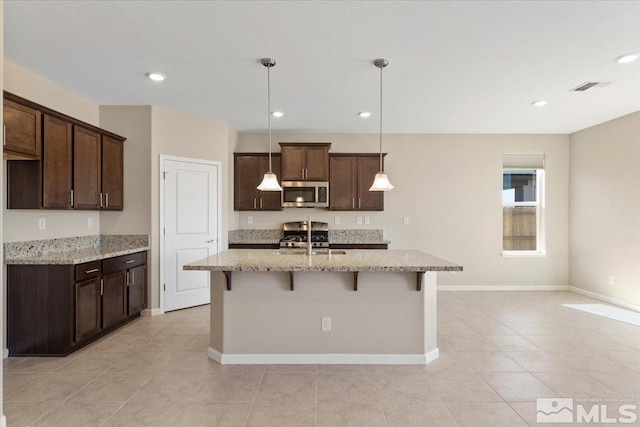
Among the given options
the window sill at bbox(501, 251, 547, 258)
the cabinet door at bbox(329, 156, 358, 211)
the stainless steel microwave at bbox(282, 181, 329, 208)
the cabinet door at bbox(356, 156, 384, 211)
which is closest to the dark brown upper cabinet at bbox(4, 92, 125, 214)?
the stainless steel microwave at bbox(282, 181, 329, 208)

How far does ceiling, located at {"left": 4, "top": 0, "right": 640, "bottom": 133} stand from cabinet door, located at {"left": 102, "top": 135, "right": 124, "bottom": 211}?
55 cm

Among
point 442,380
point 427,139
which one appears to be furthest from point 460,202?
point 442,380

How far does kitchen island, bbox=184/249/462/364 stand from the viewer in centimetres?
296

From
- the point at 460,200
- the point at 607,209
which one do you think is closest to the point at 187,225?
the point at 460,200

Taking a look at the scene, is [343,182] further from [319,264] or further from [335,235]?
[319,264]

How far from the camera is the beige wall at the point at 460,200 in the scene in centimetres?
574

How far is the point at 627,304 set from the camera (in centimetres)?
469

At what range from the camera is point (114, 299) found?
3.71 metres

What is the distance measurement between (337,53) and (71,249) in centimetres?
352

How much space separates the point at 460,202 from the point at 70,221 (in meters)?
5.50

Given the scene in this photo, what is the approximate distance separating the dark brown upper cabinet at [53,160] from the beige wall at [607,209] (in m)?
6.72

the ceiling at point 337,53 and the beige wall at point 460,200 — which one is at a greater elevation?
the ceiling at point 337,53

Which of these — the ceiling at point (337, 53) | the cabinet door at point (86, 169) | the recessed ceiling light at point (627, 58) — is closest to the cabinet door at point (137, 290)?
the cabinet door at point (86, 169)

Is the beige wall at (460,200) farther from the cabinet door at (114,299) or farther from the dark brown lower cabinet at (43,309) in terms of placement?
the dark brown lower cabinet at (43,309)
